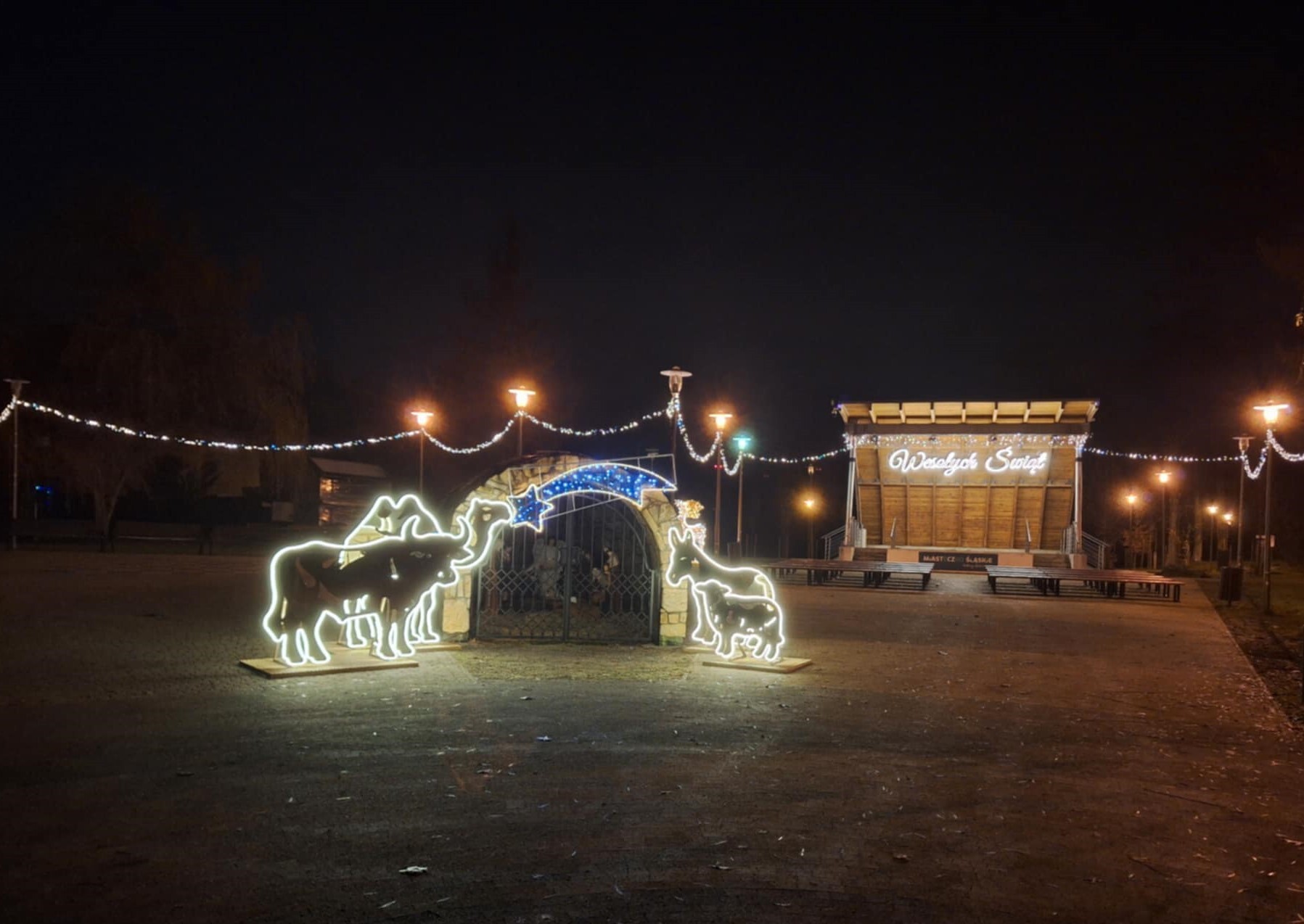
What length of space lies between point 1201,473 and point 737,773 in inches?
1772

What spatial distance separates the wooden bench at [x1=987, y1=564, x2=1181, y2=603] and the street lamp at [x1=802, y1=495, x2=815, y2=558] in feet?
31.2

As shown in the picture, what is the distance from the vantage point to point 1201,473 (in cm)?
4538

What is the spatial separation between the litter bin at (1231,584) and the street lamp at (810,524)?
13718mm

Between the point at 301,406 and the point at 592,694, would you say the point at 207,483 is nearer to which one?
the point at 301,406

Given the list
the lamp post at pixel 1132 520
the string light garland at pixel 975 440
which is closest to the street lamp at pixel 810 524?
the string light garland at pixel 975 440

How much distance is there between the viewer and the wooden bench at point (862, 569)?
25641mm

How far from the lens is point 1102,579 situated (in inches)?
927

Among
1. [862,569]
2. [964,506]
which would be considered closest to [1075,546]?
[964,506]

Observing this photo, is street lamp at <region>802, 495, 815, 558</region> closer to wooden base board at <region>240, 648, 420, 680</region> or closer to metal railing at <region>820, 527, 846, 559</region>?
metal railing at <region>820, 527, 846, 559</region>

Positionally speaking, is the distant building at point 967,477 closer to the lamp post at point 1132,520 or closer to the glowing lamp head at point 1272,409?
the lamp post at point 1132,520

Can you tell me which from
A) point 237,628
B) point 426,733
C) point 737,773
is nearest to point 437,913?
point 737,773

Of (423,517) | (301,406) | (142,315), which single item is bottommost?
(423,517)

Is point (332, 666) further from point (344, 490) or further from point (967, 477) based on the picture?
point (344, 490)

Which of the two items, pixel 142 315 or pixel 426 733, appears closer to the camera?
pixel 426 733
